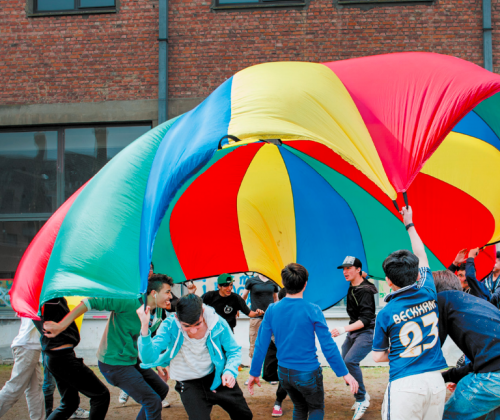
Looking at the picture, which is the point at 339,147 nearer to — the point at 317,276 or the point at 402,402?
the point at 402,402

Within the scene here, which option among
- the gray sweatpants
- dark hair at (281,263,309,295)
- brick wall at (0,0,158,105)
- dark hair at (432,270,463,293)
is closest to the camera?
dark hair at (432,270,463,293)

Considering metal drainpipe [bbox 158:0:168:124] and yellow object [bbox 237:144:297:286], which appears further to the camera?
metal drainpipe [bbox 158:0:168:124]

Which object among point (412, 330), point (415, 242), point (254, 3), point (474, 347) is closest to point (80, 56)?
point (254, 3)

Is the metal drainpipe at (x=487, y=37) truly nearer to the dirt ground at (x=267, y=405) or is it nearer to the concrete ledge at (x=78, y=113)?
the dirt ground at (x=267, y=405)

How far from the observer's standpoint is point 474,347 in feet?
A: 11.4

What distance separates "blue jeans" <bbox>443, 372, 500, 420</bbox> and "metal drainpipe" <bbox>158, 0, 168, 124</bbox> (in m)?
6.87

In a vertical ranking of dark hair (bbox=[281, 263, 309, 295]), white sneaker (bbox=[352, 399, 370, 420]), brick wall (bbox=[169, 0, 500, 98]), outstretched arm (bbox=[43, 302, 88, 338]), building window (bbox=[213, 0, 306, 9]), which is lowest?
white sneaker (bbox=[352, 399, 370, 420])

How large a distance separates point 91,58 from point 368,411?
24.8 ft

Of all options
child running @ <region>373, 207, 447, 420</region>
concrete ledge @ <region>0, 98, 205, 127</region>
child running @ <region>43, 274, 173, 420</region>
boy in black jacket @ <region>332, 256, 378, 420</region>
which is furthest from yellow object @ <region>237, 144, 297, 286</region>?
concrete ledge @ <region>0, 98, 205, 127</region>

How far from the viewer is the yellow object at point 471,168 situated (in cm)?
515

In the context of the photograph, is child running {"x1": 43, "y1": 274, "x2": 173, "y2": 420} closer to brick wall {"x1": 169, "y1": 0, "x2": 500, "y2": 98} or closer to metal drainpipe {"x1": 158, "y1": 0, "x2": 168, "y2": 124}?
metal drainpipe {"x1": 158, "y1": 0, "x2": 168, "y2": 124}

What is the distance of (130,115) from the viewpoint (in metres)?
9.06

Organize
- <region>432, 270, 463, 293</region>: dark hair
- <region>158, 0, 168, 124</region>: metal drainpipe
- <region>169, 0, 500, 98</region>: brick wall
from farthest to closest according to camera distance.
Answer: <region>158, 0, 168, 124</region>: metal drainpipe → <region>169, 0, 500, 98</region>: brick wall → <region>432, 270, 463, 293</region>: dark hair

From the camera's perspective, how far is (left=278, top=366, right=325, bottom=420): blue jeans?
164 inches
